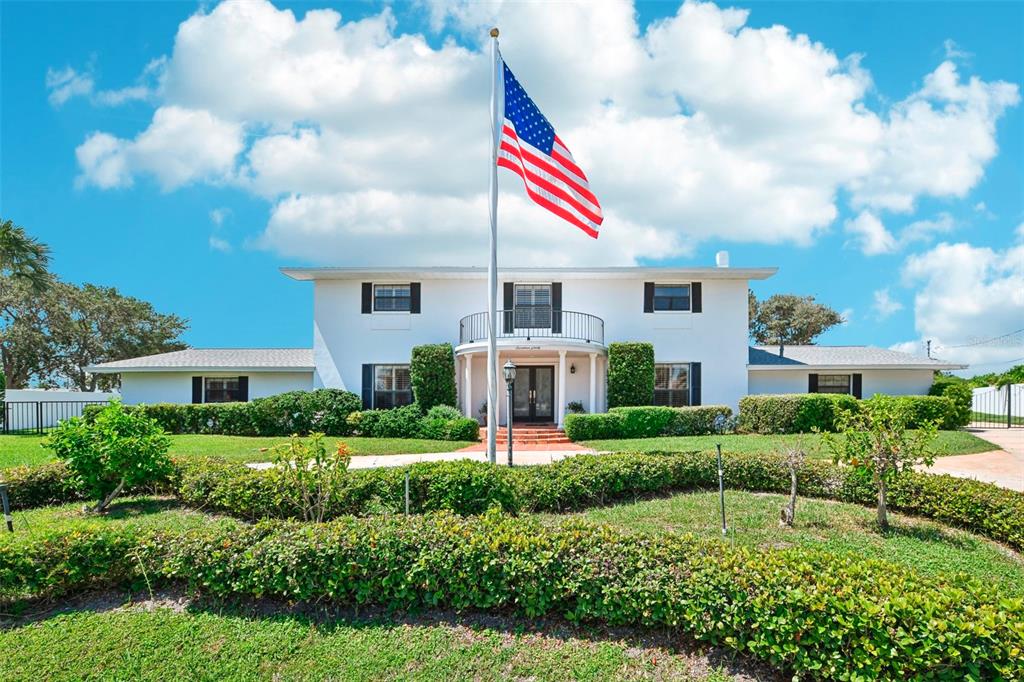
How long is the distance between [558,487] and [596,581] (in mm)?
3334

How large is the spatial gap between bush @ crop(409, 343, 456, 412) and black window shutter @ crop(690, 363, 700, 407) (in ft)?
26.5

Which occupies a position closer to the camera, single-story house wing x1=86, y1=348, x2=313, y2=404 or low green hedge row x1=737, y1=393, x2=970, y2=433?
low green hedge row x1=737, y1=393, x2=970, y2=433

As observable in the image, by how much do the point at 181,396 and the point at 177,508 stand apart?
14.0 meters

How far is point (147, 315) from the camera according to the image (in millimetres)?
35562

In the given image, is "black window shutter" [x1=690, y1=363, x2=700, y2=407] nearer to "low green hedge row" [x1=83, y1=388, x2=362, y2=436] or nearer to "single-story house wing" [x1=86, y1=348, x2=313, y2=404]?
"low green hedge row" [x1=83, y1=388, x2=362, y2=436]

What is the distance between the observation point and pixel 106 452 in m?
7.64

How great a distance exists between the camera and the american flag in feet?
34.3

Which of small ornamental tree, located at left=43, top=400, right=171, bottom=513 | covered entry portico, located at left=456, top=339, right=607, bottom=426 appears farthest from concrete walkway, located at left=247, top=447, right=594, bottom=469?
covered entry portico, located at left=456, top=339, right=607, bottom=426

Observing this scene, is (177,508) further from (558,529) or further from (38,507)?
(558,529)

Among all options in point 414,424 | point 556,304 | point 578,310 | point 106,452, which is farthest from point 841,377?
point 106,452

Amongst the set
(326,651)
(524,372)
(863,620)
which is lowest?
(326,651)

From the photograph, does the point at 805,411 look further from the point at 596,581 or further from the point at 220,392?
the point at 220,392

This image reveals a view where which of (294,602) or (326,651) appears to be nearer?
(326,651)

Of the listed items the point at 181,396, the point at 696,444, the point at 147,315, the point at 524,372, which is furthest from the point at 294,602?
the point at 147,315
